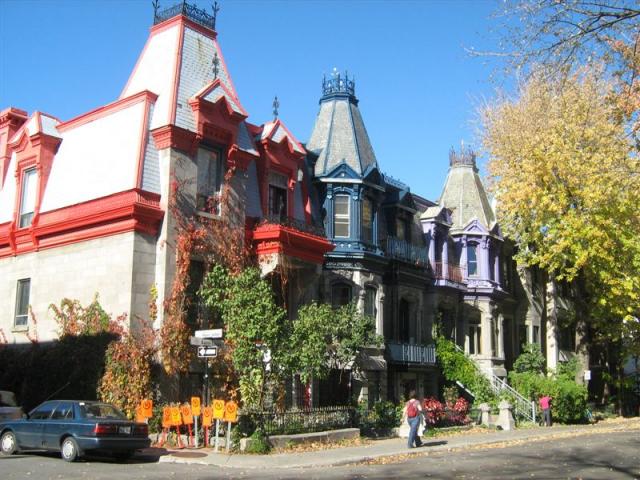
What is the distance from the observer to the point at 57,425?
16.6 m

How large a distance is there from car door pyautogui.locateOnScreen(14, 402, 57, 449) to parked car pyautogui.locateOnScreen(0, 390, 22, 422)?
2292mm

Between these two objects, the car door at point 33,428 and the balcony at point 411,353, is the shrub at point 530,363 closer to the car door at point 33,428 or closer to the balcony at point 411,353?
the balcony at point 411,353

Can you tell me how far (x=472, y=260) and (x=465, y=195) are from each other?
12.3ft

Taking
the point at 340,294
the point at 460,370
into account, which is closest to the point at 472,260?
the point at 460,370

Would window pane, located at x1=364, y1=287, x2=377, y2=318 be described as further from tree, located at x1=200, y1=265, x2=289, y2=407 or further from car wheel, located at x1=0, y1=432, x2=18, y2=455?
car wheel, located at x1=0, y1=432, x2=18, y2=455

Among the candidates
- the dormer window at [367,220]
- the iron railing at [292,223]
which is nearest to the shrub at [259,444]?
the iron railing at [292,223]

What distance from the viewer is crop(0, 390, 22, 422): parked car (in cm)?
1939

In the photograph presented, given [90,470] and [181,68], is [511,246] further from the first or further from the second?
[90,470]

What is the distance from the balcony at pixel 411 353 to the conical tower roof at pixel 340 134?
24.0 ft

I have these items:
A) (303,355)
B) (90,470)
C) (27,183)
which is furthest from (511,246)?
(90,470)

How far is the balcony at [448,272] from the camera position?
34.7 metres

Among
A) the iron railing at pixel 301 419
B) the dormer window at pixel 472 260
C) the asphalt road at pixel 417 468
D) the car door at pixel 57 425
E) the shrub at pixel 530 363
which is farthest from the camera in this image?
the shrub at pixel 530 363

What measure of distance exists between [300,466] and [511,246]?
1082 inches

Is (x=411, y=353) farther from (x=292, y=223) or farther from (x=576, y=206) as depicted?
(x=576, y=206)
